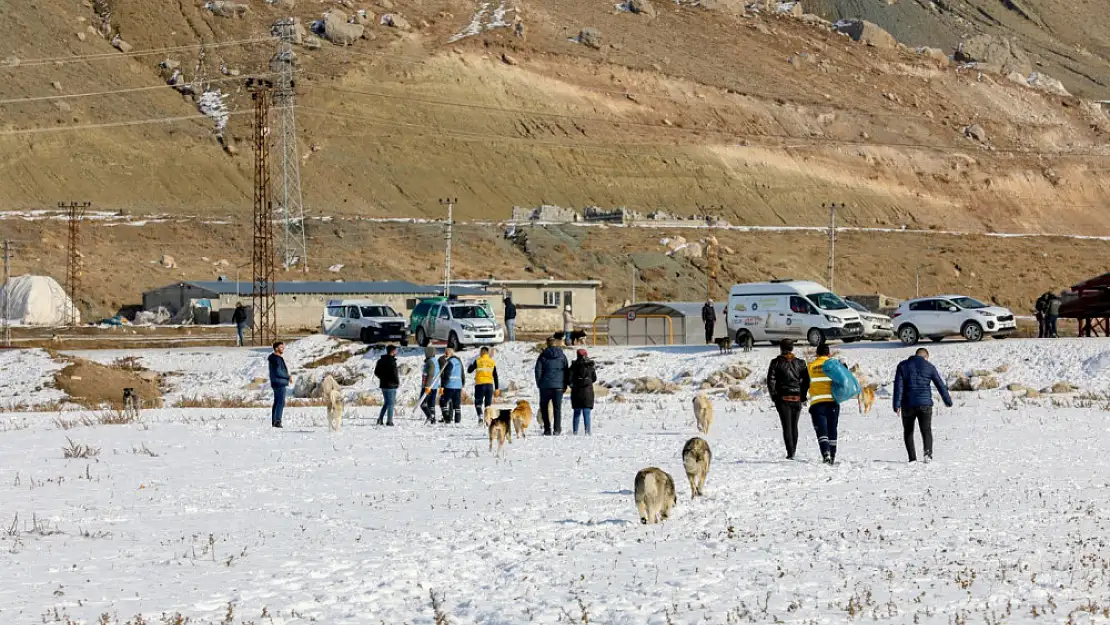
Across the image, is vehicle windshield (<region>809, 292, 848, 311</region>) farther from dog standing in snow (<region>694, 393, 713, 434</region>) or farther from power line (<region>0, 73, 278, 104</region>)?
power line (<region>0, 73, 278, 104</region>)

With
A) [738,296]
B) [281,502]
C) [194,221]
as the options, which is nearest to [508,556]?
[281,502]

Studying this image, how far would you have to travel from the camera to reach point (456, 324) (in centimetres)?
4706

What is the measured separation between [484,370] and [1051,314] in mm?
23796

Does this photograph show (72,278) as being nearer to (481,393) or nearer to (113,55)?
(481,393)

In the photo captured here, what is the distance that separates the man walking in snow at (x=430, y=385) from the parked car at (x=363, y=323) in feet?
78.8

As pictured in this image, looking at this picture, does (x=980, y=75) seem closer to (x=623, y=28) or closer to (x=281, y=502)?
(x=623, y=28)

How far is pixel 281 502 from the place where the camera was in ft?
50.9

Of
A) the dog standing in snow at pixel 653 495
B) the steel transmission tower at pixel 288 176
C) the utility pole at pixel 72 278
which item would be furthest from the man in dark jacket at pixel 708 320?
the utility pole at pixel 72 278

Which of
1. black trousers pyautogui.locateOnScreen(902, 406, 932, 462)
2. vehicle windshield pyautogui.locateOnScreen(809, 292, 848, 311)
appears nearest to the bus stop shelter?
vehicle windshield pyautogui.locateOnScreen(809, 292, 848, 311)

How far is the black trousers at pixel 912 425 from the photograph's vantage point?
17766 mm

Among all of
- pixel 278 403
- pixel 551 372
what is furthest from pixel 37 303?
pixel 551 372

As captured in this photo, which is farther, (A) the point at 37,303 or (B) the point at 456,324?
(A) the point at 37,303

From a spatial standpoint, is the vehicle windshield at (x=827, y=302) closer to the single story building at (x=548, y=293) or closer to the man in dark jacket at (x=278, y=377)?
the man in dark jacket at (x=278, y=377)

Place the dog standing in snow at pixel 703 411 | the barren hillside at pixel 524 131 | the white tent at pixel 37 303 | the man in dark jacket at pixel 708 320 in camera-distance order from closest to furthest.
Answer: the dog standing in snow at pixel 703 411 < the man in dark jacket at pixel 708 320 < the white tent at pixel 37 303 < the barren hillside at pixel 524 131
